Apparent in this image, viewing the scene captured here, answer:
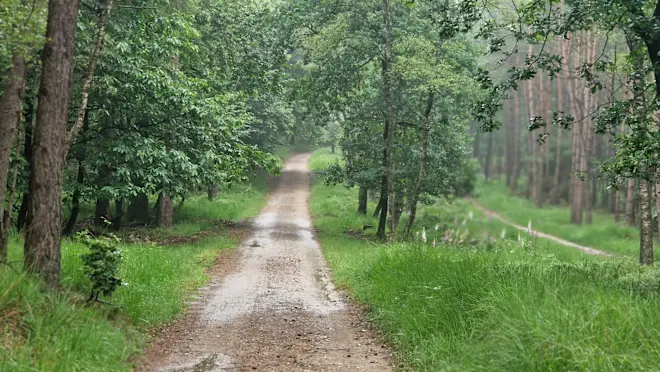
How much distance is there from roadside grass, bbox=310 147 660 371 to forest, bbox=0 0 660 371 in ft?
0.12

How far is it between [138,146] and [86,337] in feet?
31.1

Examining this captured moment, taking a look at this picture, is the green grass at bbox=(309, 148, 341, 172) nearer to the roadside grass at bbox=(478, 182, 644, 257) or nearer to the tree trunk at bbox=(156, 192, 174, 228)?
the roadside grass at bbox=(478, 182, 644, 257)

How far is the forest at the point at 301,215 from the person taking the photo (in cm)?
607

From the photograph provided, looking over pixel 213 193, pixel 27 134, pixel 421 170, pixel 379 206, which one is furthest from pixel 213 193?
pixel 27 134

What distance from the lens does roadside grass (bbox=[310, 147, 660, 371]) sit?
15.2 ft

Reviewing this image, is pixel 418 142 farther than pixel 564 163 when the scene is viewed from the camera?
No

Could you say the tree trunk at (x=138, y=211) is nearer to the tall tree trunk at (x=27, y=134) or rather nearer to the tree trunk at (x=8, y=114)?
the tall tree trunk at (x=27, y=134)

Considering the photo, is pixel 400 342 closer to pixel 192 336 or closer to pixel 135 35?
pixel 192 336

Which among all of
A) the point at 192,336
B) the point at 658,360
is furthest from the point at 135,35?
the point at 658,360

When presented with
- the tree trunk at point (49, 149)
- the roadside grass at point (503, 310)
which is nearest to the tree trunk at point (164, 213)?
the roadside grass at point (503, 310)

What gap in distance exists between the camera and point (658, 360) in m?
4.32

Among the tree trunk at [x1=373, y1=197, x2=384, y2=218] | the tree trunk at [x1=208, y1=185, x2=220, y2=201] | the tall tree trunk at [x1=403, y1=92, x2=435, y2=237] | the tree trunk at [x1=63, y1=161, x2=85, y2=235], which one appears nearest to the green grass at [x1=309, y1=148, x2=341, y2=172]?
the tree trunk at [x1=208, y1=185, x2=220, y2=201]

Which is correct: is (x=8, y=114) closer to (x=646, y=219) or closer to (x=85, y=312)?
(x=85, y=312)

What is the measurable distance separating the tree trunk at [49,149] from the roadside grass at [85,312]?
0.30 metres
